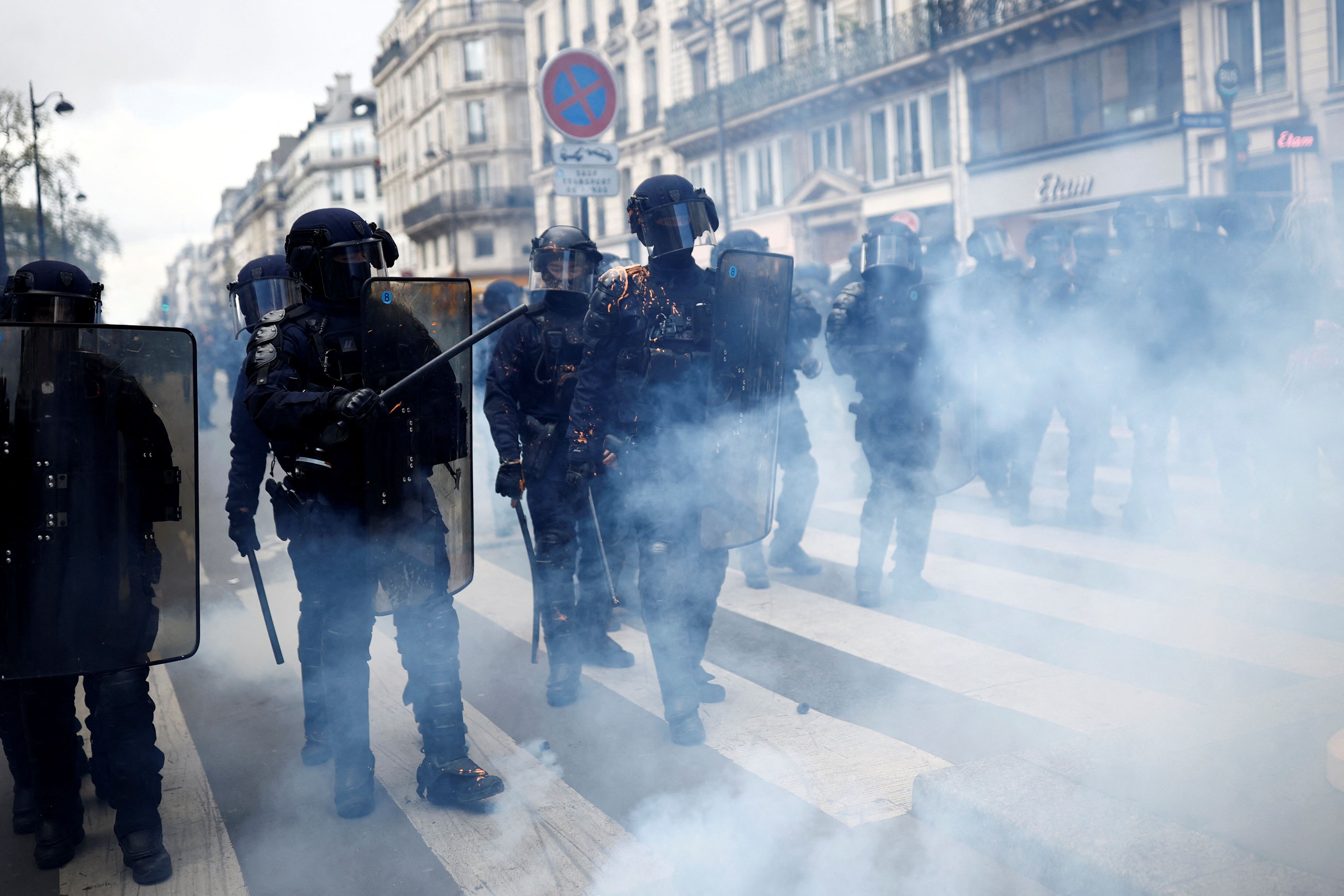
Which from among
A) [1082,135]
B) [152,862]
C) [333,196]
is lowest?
[152,862]

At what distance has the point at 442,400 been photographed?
125 inches

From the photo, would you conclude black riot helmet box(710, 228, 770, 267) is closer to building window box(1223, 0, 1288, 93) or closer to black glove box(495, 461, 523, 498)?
black glove box(495, 461, 523, 498)

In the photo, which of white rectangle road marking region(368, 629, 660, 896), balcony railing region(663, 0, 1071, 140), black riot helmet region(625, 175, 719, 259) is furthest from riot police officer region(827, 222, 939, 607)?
balcony railing region(663, 0, 1071, 140)

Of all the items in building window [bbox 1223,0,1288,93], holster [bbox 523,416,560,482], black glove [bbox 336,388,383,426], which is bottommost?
holster [bbox 523,416,560,482]

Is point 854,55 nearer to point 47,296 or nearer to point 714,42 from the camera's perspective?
point 714,42

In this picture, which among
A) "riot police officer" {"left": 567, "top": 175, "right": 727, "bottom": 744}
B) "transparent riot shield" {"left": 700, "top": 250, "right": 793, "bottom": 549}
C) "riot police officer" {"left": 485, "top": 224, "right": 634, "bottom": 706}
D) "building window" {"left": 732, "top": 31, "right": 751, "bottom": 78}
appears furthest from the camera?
"building window" {"left": 732, "top": 31, "right": 751, "bottom": 78}

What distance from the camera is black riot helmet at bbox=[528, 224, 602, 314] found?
13.8 ft

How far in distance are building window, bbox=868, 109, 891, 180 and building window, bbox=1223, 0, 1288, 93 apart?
7.77m

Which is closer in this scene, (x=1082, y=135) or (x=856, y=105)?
(x=1082, y=135)

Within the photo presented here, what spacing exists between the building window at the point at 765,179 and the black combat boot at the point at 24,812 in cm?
2452

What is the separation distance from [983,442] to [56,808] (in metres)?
5.52

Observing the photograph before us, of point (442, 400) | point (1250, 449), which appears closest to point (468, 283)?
point (442, 400)

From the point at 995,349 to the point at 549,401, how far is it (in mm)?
3596

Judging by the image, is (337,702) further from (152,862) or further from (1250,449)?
(1250,449)
